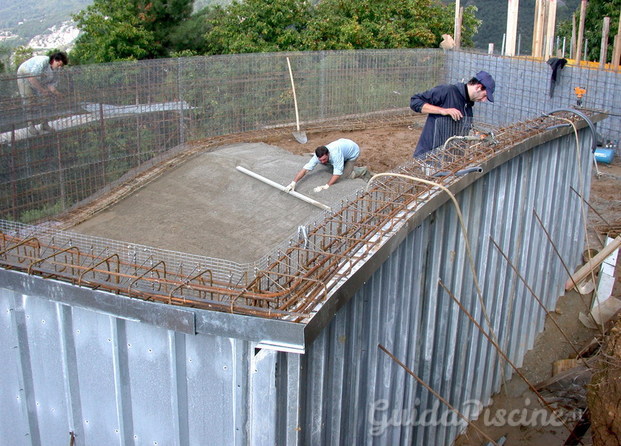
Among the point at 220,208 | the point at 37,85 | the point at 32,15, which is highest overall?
the point at 32,15

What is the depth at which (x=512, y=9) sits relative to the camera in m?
17.4

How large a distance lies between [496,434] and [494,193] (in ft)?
7.72

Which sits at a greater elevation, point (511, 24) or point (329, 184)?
point (511, 24)

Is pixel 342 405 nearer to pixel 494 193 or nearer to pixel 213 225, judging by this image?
pixel 494 193

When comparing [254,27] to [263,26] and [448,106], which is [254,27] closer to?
[263,26]

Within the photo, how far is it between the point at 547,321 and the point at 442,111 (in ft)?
10.7

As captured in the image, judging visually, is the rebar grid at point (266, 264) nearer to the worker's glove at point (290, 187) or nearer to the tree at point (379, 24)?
the worker's glove at point (290, 187)

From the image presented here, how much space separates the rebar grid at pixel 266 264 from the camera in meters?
3.40

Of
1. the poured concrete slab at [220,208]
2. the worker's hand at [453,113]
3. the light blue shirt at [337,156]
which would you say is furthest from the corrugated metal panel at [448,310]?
the light blue shirt at [337,156]

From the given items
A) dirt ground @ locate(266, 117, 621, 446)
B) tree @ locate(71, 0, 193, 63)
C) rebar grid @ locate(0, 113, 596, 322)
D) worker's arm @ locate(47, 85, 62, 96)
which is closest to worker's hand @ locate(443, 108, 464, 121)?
rebar grid @ locate(0, 113, 596, 322)

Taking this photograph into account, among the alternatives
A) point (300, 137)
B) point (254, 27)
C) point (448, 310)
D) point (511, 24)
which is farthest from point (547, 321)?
point (254, 27)

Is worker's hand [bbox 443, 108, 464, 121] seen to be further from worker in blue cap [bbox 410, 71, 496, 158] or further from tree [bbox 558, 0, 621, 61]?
tree [bbox 558, 0, 621, 61]

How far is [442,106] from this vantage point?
7.44 m

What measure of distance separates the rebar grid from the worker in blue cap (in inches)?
49.6
